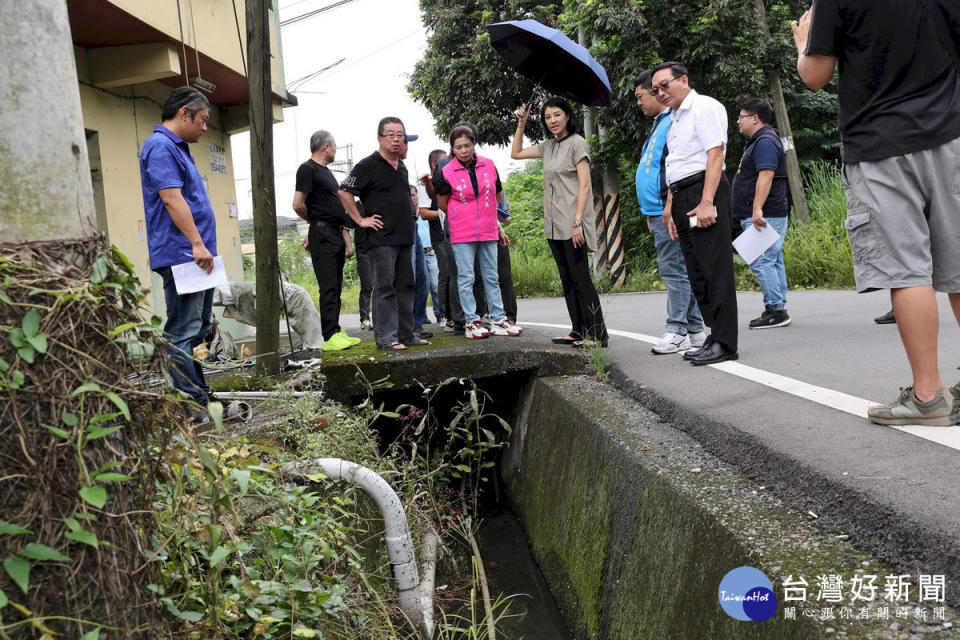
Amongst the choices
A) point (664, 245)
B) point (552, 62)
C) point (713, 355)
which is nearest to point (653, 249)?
point (552, 62)

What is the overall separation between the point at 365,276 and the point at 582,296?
265 centimetres

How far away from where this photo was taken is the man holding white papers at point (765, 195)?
21.6ft

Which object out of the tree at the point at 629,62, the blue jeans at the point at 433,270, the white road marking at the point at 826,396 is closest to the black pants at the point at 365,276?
the blue jeans at the point at 433,270

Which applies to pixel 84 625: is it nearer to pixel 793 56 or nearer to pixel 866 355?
pixel 866 355

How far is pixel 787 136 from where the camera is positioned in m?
14.1

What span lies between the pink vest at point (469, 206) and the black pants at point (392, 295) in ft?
1.62

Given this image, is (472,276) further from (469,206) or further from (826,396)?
(826,396)

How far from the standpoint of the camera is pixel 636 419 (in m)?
3.88

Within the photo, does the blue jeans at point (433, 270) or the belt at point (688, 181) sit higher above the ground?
the belt at point (688, 181)

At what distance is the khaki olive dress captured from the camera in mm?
5836

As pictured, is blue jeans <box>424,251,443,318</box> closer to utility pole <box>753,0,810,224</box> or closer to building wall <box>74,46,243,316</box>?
building wall <box>74,46,243,316</box>

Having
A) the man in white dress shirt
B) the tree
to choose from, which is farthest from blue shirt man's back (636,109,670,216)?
the tree

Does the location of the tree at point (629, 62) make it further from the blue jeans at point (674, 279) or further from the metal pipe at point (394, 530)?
the metal pipe at point (394, 530)

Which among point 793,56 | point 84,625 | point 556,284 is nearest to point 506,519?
point 84,625
